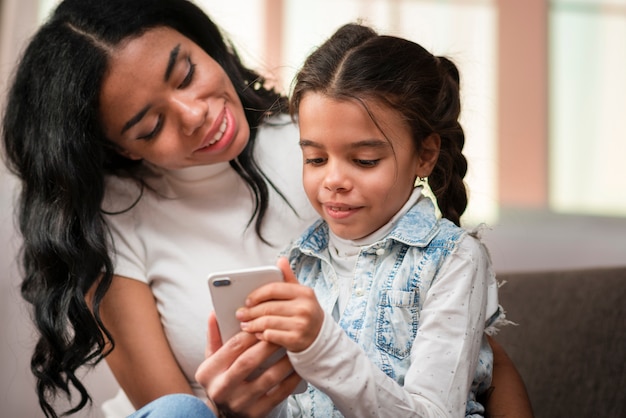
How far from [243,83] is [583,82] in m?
2.57

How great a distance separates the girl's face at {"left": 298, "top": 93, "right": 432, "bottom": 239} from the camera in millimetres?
1217

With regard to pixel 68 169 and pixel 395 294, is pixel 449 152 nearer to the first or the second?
pixel 395 294

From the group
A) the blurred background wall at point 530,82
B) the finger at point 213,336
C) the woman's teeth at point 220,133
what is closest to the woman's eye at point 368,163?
the finger at point 213,336

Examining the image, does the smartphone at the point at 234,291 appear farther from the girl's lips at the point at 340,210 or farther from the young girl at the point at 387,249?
the girl's lips at the point at 340,210

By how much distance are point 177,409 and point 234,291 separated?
0.18 m

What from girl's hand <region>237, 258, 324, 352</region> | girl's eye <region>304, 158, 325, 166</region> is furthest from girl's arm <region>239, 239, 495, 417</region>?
girl's eye <region>304, 158, 325, 166</region>

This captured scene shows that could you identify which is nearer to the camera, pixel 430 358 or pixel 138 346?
pixel 430 358

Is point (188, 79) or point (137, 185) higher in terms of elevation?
point (188, 79)

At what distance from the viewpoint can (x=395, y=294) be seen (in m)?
1.26

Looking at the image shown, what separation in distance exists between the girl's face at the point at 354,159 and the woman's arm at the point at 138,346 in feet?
1.70

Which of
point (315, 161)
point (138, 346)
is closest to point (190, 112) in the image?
point (315, 161)

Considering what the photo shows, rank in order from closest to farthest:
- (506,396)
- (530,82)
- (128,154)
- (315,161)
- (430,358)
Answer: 1. (430,358)
2. (315,161)
3. (506,396)
4. (128,154)
5. (530,82)

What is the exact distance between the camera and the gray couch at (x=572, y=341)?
65.9 inches

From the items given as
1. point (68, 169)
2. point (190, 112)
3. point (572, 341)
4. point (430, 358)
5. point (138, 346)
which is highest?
point (190, 112)
